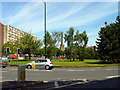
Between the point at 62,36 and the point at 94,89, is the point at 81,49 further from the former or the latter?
the point at 94,89

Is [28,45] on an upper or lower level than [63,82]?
upper

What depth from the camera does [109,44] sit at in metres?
30.3

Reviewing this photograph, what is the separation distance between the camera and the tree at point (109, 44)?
30000 mm

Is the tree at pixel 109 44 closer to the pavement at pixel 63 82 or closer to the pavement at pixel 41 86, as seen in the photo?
the pavement at pixel 63 82

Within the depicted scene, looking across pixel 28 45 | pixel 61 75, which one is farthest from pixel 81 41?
pixel 61 75

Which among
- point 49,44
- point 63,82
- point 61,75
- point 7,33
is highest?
point 7,33

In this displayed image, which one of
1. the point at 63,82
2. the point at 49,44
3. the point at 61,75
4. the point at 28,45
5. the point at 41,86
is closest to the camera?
the point at 41,86

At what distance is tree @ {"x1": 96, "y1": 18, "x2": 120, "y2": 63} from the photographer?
1181 inches

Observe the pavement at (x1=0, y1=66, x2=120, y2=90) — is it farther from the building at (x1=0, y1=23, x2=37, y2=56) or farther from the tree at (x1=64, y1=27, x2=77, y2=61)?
the building at (x1=0, y1=23, x2=37, y2=56)

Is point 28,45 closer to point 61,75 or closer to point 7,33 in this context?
point 61,75

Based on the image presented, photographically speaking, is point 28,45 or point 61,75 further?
point 28,45

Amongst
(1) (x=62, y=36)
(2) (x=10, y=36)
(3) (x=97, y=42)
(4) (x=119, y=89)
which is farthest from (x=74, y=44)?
(2) (x=10, y=36)

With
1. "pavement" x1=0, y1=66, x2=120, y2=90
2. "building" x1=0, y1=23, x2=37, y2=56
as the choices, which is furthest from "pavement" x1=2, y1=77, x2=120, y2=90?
"building" x1=0, y1=23, x2=37, y2=56

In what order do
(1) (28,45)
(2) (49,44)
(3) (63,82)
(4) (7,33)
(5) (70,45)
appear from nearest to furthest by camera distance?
(3) (63,82), (1) (28,45), (5) (70,45), (2) (49,44), (4) (7,33)
